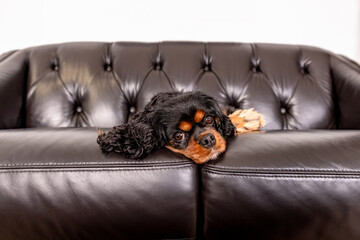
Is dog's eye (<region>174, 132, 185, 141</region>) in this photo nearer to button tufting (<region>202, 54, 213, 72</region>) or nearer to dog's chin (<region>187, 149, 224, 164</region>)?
dog's chin (<region>187, 149, 224, 164</region>)

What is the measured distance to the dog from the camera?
848mm

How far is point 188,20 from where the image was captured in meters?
1.90

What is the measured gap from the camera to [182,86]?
1.53 m

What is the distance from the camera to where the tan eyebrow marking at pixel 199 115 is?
105cm

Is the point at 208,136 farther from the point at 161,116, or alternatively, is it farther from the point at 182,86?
the point at 182,86

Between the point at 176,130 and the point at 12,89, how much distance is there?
115cm

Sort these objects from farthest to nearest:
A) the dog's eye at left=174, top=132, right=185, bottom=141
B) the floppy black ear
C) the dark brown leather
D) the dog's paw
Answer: the dog's paw
the dog's eye at left=174, top=132, right=185, bottom=141
the floppy black ear
the dark brown leather

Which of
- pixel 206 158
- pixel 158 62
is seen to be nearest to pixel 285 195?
pixel 206 158

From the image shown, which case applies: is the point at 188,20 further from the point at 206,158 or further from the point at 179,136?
the point at 206,158

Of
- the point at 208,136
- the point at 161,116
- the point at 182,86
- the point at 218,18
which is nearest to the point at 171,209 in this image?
the point at 208,136

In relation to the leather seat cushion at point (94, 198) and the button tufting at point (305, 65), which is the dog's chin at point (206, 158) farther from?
the button tufting at point (305, 65)

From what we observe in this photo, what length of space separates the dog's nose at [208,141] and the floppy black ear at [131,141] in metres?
0.19

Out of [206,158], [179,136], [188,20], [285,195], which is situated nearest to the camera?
[285,195]

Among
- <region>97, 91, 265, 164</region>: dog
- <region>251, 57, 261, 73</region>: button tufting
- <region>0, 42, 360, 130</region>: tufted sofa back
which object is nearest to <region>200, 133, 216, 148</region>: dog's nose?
<region>97, 91, 265, 164</region>: dog
